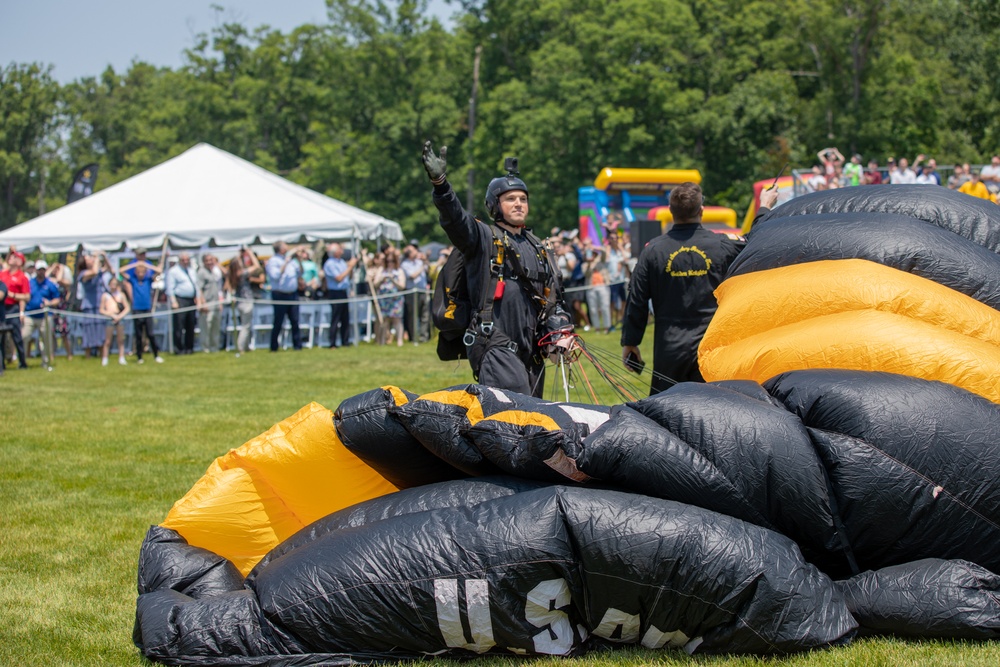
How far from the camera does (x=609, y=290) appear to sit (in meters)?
18.3

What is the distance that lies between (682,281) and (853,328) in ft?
6.46

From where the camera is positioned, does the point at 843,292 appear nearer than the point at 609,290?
Yes

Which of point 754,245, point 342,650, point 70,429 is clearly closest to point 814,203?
point 754,245

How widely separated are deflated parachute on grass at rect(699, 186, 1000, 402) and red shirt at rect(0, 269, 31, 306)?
1356cm

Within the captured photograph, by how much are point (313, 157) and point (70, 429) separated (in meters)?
45.2

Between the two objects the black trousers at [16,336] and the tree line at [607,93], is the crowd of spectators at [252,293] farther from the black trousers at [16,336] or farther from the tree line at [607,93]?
the tree line at [607,93]

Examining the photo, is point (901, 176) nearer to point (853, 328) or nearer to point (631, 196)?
point (631, 196)

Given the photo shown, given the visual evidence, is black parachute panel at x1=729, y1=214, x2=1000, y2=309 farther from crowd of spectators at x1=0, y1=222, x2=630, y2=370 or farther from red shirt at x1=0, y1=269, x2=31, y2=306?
red shirt at x1=0, y1=269, x2=31, y2=306

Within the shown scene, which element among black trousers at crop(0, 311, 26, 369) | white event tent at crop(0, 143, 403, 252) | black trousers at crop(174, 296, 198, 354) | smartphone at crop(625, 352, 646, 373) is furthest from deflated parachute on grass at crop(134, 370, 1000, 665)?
white event tent at crop(0, 143, 403, 252)

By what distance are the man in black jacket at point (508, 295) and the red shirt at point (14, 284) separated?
12300 millimetres

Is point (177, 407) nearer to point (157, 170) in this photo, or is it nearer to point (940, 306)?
point (940, 306)

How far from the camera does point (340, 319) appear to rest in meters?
18.0

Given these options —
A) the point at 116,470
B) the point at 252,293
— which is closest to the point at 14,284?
the point at 252,293

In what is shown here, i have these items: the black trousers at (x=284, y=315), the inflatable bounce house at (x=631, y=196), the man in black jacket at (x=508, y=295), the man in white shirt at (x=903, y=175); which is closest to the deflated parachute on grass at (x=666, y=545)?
the man in black jacket at (x=508, y=295)
